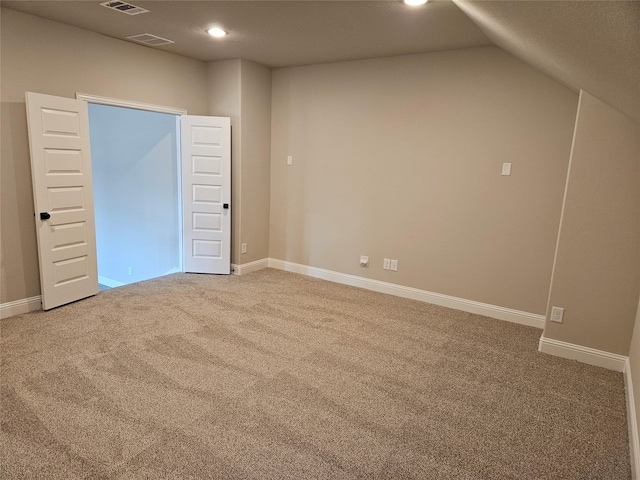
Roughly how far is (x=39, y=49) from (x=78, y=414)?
312 cm

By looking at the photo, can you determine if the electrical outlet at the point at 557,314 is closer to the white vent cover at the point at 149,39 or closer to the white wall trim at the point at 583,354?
the white wall trim at the point at 583,354

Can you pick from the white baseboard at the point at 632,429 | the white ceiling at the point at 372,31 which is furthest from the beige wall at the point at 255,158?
the white baseboard at the point at 632,429

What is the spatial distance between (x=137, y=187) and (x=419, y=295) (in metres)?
4.18

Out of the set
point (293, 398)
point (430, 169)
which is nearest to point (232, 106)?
point (430, 169)

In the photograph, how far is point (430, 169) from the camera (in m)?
4.25

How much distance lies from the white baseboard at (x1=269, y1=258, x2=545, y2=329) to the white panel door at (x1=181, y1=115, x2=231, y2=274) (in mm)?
863

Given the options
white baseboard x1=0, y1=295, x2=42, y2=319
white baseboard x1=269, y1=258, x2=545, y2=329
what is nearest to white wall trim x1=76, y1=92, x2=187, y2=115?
white baseboard x1=0, y1=295, x2=42, y2=319

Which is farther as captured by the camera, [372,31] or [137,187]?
[137,187]

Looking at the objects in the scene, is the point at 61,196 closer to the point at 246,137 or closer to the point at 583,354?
the point at 246,137

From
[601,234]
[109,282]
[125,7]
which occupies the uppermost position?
[125,7]

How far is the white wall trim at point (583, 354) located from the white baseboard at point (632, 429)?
174mm

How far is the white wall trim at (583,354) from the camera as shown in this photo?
308 cm

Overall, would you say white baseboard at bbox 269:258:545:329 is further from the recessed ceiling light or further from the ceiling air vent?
the ceiling air vent

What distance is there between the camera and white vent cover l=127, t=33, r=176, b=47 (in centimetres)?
396
